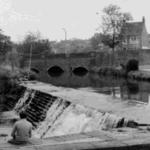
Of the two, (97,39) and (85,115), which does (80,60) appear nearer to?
A: (97,39)

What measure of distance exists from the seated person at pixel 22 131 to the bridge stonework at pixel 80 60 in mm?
56981

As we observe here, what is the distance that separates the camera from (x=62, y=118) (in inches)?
→ 714

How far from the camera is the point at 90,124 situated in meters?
15.7

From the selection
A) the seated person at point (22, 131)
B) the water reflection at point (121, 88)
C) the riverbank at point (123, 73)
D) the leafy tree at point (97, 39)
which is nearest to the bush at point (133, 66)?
the riverbank at point (123, 73)

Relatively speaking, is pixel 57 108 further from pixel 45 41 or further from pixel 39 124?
pixel 45 41

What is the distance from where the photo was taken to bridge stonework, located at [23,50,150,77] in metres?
66.4

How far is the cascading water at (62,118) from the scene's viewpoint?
50.4ft

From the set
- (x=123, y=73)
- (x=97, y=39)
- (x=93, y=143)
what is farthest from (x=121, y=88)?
(x=97, y=39)

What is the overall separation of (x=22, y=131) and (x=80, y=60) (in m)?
61.8

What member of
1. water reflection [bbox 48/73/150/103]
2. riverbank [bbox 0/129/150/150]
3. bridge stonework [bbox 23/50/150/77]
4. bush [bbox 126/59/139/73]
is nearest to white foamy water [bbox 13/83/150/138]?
water reflection [bbox 48/73/150/103]

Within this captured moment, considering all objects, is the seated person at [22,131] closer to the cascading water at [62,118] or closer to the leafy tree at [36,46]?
the cascading water at [62,118]

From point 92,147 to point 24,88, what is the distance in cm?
2049

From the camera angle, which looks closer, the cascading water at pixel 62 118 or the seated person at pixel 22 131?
the seated person at pixel 22 131

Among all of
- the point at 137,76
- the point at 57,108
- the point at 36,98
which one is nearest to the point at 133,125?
the point at 57,108
